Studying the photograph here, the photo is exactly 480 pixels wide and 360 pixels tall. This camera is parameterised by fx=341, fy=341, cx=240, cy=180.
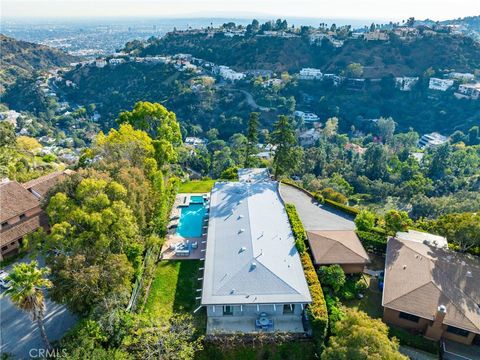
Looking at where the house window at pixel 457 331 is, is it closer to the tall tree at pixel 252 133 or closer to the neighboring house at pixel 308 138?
the tall tree at pixel 252 133

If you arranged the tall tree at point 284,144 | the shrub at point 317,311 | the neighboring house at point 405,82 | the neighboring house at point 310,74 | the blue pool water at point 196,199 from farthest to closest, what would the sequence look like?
the neighboring house at point 310,74, the neighboring house at point 405,82, the tall tree at point 284,144, the blue pool water at point 196,199, the shrub at point 317,311

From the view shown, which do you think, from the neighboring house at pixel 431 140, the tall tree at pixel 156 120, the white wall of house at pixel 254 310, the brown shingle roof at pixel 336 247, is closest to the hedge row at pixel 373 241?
the brown shingle roof at pixel 336 247

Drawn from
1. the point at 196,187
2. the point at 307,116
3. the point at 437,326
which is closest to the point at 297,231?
the point at 437,326

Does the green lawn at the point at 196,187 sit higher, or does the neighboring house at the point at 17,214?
the neighboring house at the point at 17,214

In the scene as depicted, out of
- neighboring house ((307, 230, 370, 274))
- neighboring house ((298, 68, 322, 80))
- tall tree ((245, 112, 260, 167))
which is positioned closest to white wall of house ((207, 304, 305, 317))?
neighboring house ((307, 230, 370, 274))

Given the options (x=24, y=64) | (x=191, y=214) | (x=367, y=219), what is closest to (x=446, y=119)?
(x=367, y=219)
